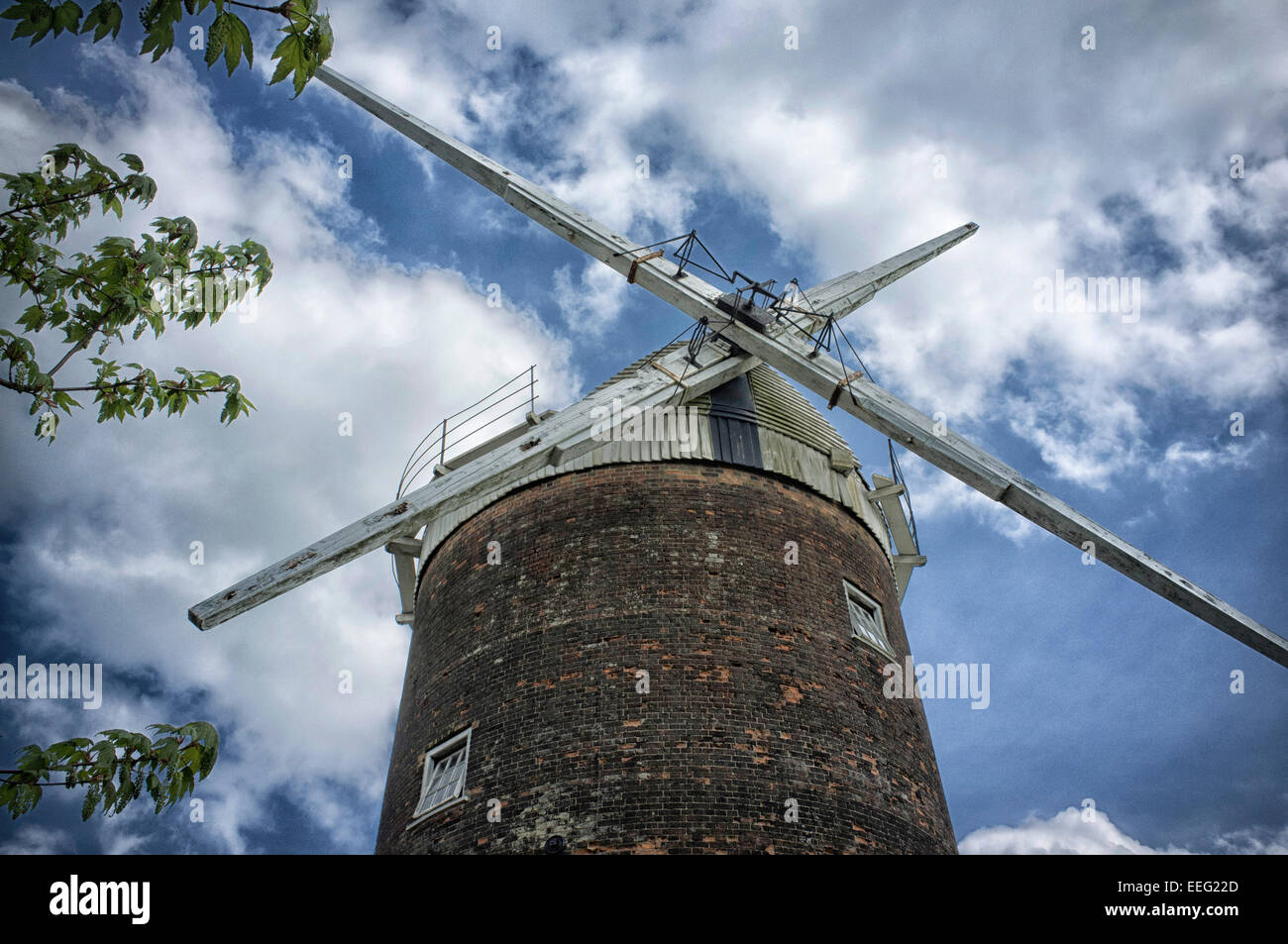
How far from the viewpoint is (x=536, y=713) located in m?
11.5

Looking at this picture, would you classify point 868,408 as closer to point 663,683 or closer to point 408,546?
point 663,683

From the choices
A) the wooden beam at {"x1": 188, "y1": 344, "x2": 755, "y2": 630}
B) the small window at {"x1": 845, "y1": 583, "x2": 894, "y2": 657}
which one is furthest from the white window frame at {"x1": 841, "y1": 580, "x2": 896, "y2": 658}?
the wooden beam at {"x1": 188, "y1": 344, "x2": 755, "y2": 630}

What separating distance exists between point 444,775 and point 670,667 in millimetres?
3057

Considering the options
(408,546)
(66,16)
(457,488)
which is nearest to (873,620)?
(457,488)

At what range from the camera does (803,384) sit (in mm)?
15281

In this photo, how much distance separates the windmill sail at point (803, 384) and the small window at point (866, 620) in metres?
2.33

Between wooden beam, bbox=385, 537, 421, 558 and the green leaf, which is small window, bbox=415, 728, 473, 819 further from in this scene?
the green leaf

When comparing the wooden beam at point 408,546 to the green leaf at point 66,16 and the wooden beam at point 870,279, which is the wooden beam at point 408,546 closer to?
the wooden beam at point 870,279

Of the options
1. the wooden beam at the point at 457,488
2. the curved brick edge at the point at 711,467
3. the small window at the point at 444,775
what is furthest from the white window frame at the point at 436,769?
the curved brick edge at the point at 711,467

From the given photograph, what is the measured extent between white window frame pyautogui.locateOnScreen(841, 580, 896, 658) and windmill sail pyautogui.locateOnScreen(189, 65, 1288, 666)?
→ 2315 mm

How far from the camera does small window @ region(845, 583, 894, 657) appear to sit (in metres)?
13.1
